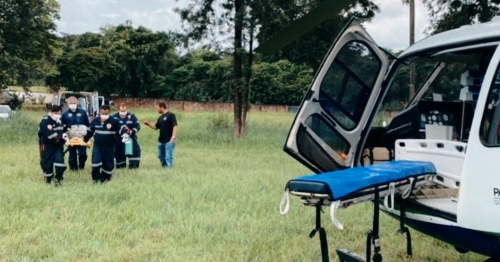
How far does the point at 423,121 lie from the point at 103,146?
6121mm

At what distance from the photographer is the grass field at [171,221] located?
5.72 meters

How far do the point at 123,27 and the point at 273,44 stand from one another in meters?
45.7

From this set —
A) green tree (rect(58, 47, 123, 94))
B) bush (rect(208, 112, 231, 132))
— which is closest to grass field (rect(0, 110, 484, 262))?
bush (rect(208, 112, 231, 132))

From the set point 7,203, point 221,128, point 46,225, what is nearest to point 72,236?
point 46,225

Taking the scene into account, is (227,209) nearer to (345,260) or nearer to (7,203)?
(7,203)

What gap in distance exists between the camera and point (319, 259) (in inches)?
220

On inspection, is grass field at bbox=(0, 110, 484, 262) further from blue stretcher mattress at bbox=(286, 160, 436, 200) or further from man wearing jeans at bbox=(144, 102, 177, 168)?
blue stretcher mattress at bbox=(286, 160, 436, 200)

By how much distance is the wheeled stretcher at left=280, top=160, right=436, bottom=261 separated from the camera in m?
3.75

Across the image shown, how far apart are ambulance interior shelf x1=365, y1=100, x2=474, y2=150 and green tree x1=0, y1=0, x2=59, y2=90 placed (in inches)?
742

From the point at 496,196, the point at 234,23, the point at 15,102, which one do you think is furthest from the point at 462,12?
the point at 15,102

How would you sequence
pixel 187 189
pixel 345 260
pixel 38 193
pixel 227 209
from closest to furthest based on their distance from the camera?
pixel 345 260
pixel 227 209
pixel 38 193
pixel 187 189

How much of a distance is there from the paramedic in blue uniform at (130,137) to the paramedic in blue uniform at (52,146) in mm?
1773

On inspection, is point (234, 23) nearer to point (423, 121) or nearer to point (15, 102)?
point (423, 121)

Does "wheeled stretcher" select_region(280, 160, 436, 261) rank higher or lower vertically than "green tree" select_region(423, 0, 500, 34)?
lower
